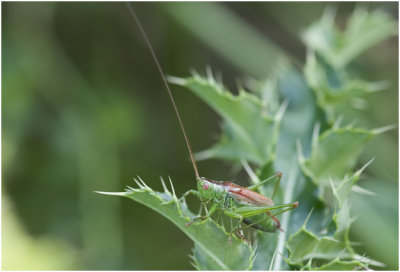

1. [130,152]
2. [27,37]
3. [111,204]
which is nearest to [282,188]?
[111,204]

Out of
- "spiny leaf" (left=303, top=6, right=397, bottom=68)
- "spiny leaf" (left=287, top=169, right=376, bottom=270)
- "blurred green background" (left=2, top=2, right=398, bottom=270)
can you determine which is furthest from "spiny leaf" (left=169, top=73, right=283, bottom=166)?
"blurred green background" (left=2, top=2, right=398, bottom=270)

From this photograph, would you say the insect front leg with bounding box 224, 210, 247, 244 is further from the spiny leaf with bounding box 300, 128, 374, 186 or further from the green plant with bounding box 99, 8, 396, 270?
the spiny leaf with bounding box 300, 128, 374, 186

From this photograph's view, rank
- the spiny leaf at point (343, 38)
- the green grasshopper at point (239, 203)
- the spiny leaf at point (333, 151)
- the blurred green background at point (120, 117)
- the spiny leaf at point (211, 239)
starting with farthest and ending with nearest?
the blurred green background at point (120, 117) → the spiny leaf at point (343, 38) → the spiny leaf at point (333, 151) → the green grasshopper at point (239, 203) → the spiny leaf at point (211, 239)

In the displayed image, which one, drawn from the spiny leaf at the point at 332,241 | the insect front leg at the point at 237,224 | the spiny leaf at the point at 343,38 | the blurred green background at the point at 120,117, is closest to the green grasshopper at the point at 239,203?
the insect front leg at the point at 237,224

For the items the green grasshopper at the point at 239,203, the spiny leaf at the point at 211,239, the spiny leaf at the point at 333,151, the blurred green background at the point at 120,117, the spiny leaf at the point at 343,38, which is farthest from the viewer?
the blurred green background at the point at 120,117

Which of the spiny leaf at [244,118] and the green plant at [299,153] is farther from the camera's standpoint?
the spiny leaf at [244,118]

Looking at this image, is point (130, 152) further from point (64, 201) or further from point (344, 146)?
point (344, 146)

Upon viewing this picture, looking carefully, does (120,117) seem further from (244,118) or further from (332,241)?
(332,241)

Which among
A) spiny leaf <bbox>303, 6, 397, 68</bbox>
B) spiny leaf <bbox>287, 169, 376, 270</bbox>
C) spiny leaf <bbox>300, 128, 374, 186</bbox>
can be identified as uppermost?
spiny leaf <bbox>303, 6, 397, 68</bbox>

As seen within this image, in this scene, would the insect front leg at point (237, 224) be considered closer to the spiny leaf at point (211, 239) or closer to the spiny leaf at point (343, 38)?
the spiny leaf at point (211, 239)
